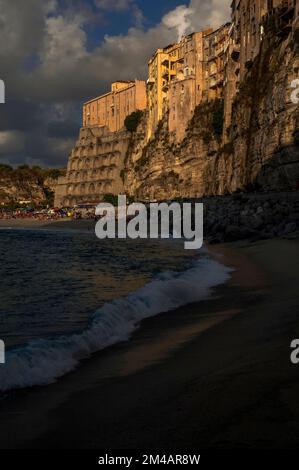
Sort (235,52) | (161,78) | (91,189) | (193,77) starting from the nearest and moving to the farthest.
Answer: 1. (235,52)
2. (193,77)
3. (161,78)
4. (91,189)

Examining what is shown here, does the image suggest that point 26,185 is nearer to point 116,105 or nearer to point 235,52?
point 116,105

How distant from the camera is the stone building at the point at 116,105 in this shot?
90500 mm

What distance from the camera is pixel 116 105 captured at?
96.3m

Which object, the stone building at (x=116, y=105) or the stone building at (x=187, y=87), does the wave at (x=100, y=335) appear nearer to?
the stone building at (x=187, y=87)

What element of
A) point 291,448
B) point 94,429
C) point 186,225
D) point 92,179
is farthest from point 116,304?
point 92,179

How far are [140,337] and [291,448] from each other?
3.68m

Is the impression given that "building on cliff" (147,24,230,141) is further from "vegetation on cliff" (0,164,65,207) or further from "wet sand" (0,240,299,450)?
"wet sand" (0,240,299,450)

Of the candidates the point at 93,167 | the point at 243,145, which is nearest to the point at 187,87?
the point at 243,145

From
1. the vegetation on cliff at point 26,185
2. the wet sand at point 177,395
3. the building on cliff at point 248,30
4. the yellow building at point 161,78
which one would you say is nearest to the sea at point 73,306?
the wet sand at point 177,395

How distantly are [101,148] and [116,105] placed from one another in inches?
386

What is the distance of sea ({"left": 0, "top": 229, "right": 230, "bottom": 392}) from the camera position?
4.78 meters

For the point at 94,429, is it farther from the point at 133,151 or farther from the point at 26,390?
the point at 133,151

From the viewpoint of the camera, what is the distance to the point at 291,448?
99.3 inches
